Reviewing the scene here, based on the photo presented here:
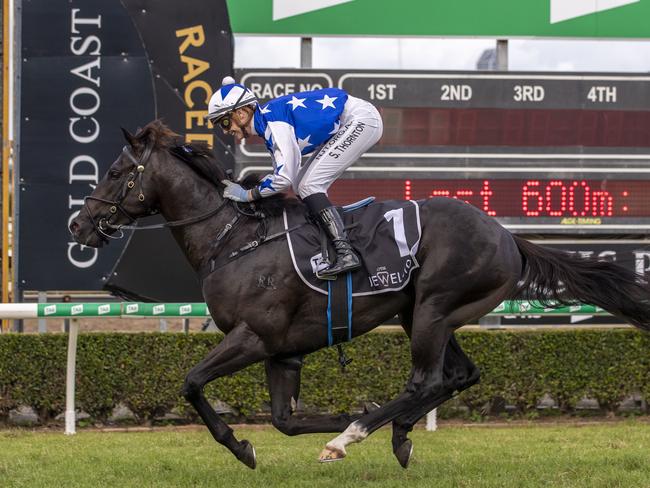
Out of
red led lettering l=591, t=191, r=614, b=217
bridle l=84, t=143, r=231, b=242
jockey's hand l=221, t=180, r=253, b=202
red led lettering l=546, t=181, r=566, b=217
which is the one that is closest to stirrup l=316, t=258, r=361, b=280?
jockey's hand l=221, t=180, r=253, b=202

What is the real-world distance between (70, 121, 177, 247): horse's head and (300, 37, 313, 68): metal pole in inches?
157

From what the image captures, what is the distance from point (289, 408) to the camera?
4199mm

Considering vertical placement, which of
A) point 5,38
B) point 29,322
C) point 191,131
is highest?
point 5,38

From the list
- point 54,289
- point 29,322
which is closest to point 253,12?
point 54,289

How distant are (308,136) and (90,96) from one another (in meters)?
3.99

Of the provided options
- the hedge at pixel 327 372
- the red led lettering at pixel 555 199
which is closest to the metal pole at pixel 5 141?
the hedge at pixel 327 372

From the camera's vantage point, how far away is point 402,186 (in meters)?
7.69

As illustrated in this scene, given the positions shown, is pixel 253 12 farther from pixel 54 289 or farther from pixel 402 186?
pixel 54 289

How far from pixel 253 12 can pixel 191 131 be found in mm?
1224

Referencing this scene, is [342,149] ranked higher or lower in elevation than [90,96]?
lower

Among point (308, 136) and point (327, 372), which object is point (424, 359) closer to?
point (308, 136)

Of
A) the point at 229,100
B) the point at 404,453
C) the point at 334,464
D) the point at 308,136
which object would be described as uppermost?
the point at 229,100

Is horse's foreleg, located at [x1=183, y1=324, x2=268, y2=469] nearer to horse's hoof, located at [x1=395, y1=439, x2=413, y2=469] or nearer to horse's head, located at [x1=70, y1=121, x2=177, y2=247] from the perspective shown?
horse's hoof, located at [x1=395, y1=439, x2=413, y2=469]

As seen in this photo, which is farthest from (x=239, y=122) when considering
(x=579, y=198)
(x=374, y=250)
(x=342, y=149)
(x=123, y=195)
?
(x=579, y=198)
